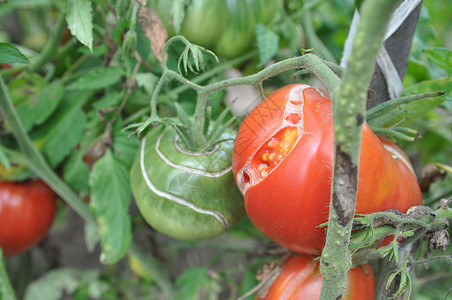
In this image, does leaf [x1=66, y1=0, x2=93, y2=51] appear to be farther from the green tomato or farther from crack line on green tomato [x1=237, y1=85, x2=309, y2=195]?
crack line on green tomato [x1=237, y1=85, x2=309, y2=195]

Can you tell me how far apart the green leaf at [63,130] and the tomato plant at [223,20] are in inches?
8.8

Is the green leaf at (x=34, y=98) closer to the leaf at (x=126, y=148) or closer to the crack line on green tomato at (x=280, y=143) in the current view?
the leaf at (x=126, y=148)

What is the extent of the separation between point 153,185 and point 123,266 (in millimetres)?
664

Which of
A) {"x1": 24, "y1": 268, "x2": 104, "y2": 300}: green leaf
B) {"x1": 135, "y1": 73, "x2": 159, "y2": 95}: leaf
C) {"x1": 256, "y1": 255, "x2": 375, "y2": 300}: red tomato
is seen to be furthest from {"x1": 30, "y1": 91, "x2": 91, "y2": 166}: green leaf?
{"x1": 256, "y1": 255, "x2": 375, "y2": 300}: red tomato

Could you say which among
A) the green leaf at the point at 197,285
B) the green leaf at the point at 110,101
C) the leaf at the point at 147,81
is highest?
the leaf at the point at 147,81

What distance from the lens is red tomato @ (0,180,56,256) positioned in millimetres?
740

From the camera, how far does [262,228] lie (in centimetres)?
43

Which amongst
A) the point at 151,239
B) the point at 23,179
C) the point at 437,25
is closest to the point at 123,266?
the point at 151,239

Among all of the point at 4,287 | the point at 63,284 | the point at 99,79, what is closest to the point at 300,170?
the point at 99,79

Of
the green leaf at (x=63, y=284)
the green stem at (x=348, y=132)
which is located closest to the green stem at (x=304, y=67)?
the green stem at (x=348, y=132)

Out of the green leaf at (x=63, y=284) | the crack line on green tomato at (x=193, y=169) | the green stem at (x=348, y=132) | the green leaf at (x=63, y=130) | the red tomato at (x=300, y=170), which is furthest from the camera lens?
the green leaf at (x=63, y=284)

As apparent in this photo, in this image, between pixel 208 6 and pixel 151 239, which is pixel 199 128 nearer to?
pixel 208 6

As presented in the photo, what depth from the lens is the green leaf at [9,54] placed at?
484 mm

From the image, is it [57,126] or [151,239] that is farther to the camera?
[151,239]
